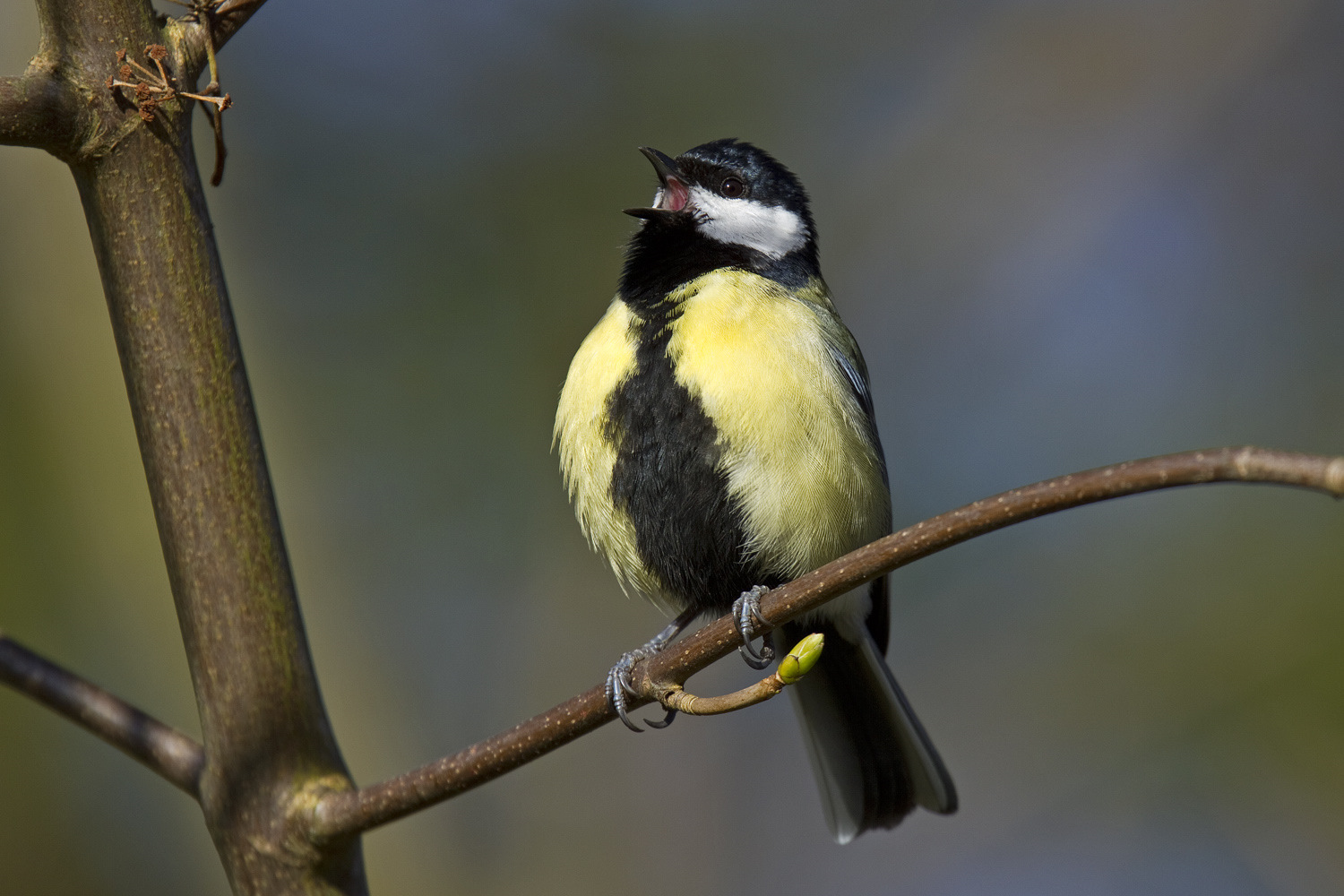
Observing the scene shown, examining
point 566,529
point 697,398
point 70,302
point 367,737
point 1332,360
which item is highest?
point 70,302

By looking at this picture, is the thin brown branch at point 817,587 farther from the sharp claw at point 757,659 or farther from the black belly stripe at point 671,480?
the black belly stripe at point 671,480

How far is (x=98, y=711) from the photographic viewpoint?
6.20 feet

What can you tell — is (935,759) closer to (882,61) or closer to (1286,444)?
(1286,444)

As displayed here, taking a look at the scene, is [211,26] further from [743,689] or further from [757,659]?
[757,659]

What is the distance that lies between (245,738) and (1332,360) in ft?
16.8

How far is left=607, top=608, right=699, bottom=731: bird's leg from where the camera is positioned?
193 centimetres

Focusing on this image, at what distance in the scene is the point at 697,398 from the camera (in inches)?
103

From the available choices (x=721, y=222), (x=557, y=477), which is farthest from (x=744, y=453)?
(x=557, y=477)

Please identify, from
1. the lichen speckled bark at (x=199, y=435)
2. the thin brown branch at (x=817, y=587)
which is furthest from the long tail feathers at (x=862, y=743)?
the lichen speckled bark at (x=199, y=435)

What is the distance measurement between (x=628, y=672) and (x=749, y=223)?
1.51 meters

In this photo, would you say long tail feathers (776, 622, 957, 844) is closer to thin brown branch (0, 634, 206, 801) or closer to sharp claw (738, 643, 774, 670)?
sharp claw (738, 643, 774, 670)

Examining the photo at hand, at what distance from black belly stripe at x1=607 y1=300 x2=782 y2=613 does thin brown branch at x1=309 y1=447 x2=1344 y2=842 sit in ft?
2.44

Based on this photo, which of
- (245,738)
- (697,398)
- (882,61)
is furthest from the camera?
(882,61)

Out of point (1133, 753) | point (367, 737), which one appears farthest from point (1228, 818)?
point (367, 737)
